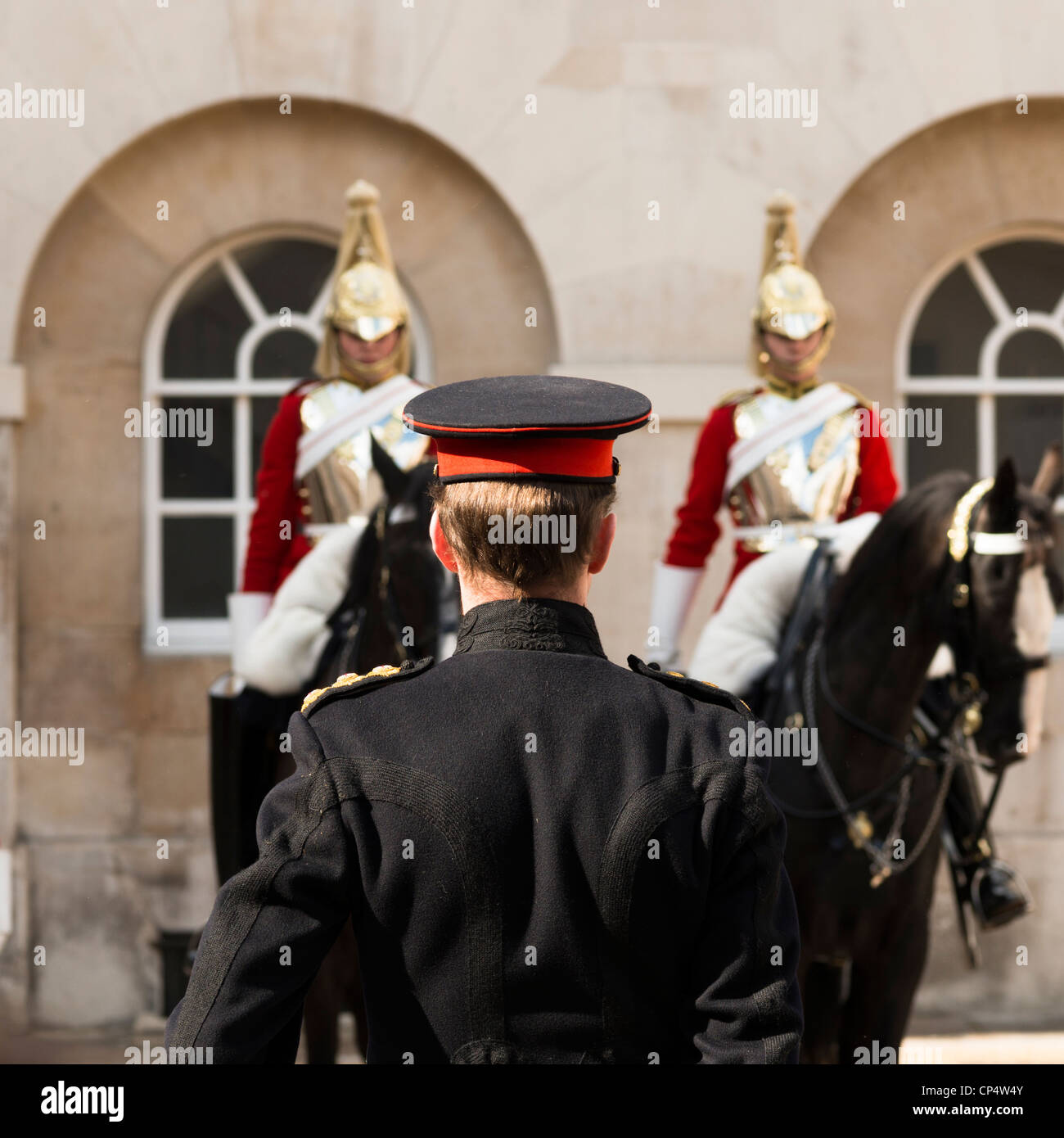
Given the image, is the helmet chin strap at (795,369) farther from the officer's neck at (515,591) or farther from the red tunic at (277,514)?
the officer's neck at (515,591)

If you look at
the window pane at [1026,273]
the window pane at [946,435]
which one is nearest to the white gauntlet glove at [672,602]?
the window pane at [946,435]

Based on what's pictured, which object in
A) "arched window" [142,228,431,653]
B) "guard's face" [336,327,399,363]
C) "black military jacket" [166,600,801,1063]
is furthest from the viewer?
"arched window" [142,228,431,653]

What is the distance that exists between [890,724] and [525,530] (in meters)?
2.59

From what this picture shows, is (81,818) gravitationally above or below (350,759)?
below

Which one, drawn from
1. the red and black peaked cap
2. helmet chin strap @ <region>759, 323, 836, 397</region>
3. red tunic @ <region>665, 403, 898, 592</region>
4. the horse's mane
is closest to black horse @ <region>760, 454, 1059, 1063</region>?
the horse's mane

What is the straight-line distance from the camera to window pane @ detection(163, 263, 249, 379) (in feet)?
22.1

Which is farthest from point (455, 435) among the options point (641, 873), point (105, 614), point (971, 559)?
point (105, 614)

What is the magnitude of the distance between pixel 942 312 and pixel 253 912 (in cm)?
609

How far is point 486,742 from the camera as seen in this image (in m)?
1.51

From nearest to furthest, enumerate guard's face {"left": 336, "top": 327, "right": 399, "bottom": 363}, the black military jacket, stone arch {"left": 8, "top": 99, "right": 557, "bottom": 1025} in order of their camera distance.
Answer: the black military jacket < guard's face {"left": 336, "top": 327, "right": 399, "bottom": 363} < stone arch {"left": 8, "top": 99, "right": 557, "bottom": 1025}

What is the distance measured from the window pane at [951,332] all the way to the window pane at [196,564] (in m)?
3.31

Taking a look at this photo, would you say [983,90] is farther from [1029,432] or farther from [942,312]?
[1029,432]

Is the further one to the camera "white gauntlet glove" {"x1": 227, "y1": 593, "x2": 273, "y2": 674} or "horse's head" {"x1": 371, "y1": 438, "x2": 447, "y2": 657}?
"white gauntlet glove" {"x1": 227, "y1": 593, "x2": 273, "y2": 674}

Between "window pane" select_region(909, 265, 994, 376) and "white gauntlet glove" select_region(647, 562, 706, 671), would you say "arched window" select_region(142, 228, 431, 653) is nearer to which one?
"white gauntlet glove" select_region(647, 562, 706, 671)
